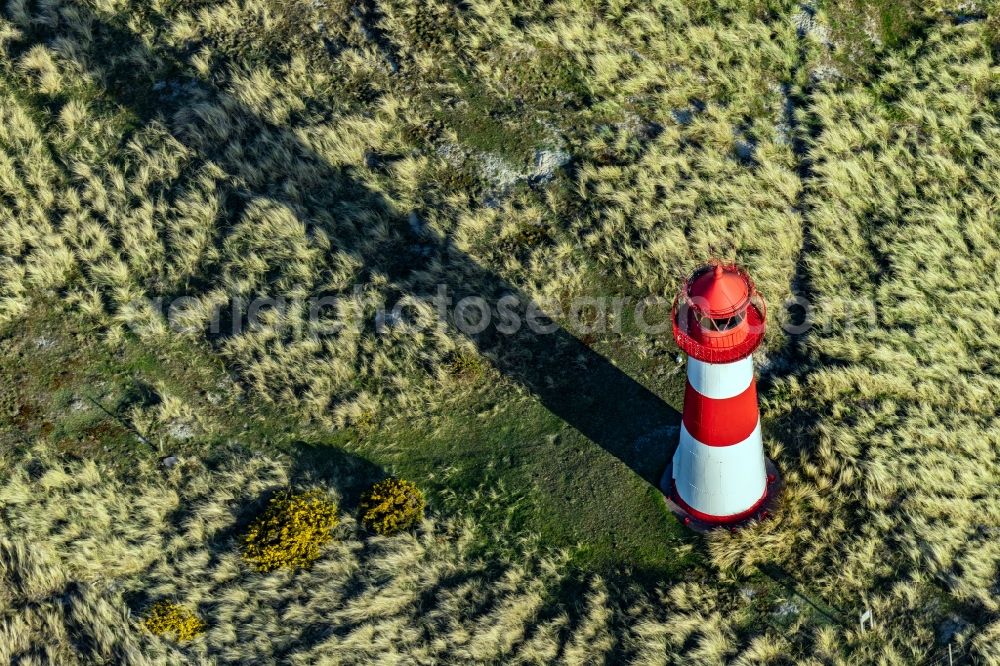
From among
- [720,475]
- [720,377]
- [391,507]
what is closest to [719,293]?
[720,377]

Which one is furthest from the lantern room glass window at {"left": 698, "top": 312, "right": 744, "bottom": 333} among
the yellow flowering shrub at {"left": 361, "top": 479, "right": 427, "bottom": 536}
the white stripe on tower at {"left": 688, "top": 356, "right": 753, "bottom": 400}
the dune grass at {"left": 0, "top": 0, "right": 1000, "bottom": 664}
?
the yellow flowering shrub at {"left": 361, "top": 479, "right": 427, "bottom": 536}

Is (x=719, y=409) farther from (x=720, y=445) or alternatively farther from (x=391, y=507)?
(x=391, y=507)

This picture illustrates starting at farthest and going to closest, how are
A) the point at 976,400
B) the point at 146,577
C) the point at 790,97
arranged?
1. the point at 790,97
2. the point at 976,400
3. the point at 146,577

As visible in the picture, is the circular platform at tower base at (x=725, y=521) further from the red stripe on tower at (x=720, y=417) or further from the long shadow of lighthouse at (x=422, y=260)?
the red stripe on tower at (x=720, y=417)

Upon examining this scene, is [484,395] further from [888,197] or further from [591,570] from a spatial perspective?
[888,197]

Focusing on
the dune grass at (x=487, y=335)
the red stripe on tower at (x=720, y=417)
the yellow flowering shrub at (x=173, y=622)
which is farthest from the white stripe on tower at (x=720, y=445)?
the yellow flowering shrub at (x=173, y=622)

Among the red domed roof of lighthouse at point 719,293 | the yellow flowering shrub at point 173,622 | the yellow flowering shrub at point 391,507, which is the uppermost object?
the red domed roof of lighthouse at point 719,293

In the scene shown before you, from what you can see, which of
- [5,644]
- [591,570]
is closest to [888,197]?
[591,570]
